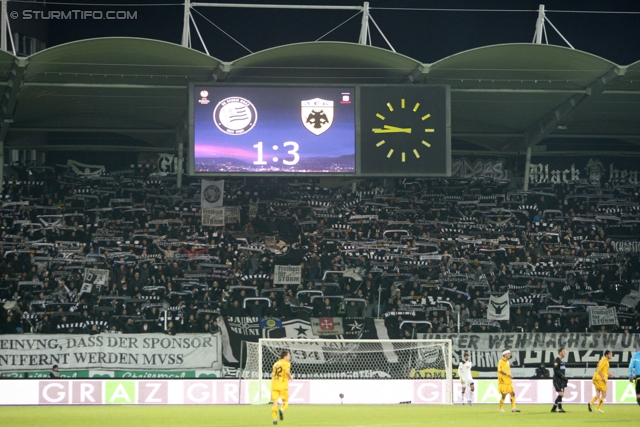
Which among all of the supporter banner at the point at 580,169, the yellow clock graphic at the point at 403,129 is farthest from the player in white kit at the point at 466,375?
the supporter banner at the point at 580,169

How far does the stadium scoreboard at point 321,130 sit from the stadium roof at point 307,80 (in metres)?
1.29

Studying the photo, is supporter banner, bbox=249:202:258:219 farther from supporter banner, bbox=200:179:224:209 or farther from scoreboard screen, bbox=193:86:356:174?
scoreboard screen, bbox=193:86:356:174

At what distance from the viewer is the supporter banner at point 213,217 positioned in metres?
32.6

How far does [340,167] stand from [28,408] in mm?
9045

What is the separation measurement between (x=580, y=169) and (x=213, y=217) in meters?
15.0

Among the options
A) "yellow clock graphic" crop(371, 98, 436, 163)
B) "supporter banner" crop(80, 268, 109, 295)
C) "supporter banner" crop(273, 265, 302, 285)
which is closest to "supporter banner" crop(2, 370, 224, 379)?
"supporter banner" crop(80, 268, 109, 295)

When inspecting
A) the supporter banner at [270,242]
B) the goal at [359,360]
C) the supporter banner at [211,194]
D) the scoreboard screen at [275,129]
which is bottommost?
the goal at [359,360]

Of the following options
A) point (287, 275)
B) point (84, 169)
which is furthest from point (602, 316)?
point (84, 169)

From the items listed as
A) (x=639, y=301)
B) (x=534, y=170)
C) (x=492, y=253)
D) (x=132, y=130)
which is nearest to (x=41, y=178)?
(x=132, y=130)

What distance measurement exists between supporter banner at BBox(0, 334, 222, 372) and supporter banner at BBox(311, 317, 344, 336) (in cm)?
Result: 328

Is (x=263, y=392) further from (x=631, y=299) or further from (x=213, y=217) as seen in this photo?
(x=631, y=299)

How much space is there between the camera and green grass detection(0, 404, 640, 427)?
15.8 m

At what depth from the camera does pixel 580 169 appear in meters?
37.0

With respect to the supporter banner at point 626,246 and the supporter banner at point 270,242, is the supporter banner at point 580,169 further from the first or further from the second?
the supporter banner at point 270,242
